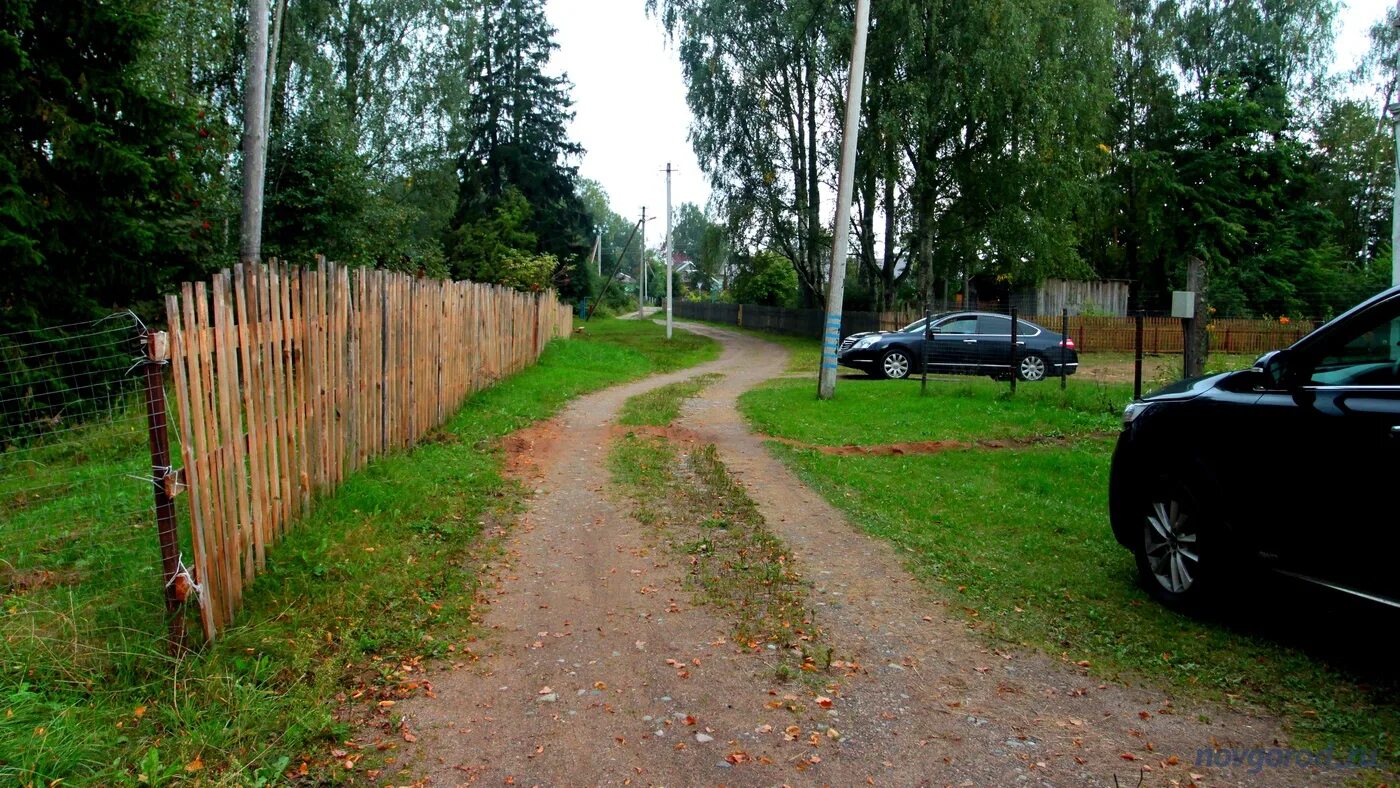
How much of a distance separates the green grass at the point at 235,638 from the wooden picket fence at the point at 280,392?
28 centimetres

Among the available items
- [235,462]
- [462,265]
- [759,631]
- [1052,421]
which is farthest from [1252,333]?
[462,265]

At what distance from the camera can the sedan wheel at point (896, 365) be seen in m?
20.2

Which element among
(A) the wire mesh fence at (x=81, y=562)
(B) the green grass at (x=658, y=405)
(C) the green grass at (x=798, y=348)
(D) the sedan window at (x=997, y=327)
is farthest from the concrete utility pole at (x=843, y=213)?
(A) the wire mesh fence at (x=81, y=562)

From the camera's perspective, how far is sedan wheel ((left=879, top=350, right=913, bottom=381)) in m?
20.2

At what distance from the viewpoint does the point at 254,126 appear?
1254cm

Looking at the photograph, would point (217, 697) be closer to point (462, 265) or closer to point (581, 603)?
point (581, 603)

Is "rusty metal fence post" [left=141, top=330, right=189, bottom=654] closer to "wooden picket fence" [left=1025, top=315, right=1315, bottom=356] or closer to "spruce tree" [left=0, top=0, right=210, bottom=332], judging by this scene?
"spruce tree" [left=0, top=0, right=210, bottom=332]

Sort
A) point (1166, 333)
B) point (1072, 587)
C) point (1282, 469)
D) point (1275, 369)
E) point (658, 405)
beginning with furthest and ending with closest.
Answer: point (1166, 333) → point (658, 405) → point (1072, 587) → point (1275, 369) → point (1282, 469)

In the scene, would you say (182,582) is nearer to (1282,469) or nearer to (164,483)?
(164,483)

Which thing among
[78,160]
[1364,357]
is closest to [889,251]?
[78,160]

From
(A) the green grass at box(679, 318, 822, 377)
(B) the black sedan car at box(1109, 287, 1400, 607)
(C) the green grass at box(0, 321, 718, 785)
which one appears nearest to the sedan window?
(A) the green grass at box(679, 318, 822, 377)

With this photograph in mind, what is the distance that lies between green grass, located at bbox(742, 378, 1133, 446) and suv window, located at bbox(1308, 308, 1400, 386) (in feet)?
21.2

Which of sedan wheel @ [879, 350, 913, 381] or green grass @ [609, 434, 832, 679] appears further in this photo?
sedan wheel @ [879, 350, 913, 381]

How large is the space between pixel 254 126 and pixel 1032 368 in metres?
14.8
